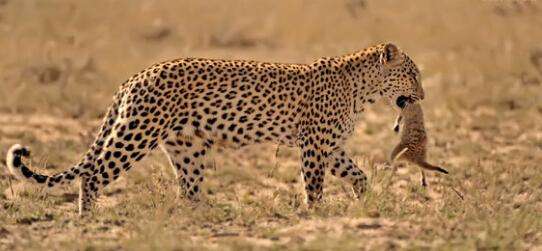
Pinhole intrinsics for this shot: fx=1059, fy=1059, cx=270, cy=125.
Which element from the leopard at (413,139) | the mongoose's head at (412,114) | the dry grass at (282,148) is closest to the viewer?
the dry grass at (282,148)

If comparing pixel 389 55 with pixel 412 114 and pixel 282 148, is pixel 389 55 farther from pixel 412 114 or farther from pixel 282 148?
pixel 282 148

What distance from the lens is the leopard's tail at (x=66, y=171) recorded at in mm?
8383

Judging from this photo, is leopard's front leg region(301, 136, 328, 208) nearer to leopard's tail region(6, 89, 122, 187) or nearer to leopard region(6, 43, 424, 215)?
leopard region(6, 43, 424, 215)

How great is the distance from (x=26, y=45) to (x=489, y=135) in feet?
32.3

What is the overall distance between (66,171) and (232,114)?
1483 millimetres

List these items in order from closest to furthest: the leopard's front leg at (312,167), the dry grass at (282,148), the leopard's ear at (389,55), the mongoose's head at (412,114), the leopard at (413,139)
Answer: the dry grass at (282,148) < the leopard's front leg at (312,167) < the leopard's ear at (389,55) < the leopard at (413,139) < the mongoose's head at (412,114)

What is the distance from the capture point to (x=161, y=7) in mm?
26797

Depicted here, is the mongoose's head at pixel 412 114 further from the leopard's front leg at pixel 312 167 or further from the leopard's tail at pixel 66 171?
the leopard's tail at pixel 66 171

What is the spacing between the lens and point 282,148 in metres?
13.1

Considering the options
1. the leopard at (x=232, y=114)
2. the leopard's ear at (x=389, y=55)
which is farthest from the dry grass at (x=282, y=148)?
the leopard's ear at (x=389, y=55)

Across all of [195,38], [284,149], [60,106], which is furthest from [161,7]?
[284,149]

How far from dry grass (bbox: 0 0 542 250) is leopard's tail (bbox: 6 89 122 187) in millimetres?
305

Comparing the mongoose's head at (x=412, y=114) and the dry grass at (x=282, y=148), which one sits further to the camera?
the mongoose's head at (x=412, y=114)

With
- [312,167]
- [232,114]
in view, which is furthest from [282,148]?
[232,114]
